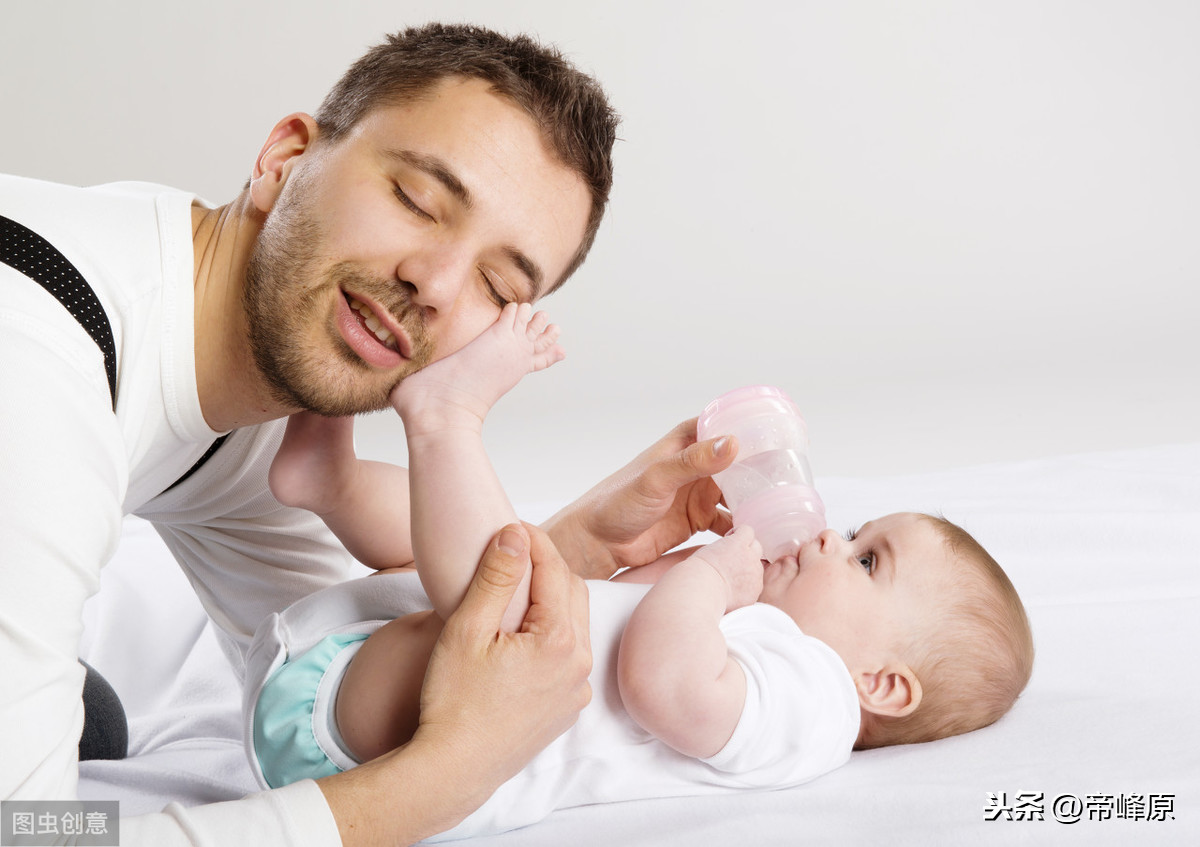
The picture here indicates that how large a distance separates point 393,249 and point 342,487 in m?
0.55

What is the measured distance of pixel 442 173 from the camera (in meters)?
1.81

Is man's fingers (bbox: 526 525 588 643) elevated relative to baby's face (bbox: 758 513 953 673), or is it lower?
elevated

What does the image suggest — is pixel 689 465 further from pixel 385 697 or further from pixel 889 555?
pixel 385 697

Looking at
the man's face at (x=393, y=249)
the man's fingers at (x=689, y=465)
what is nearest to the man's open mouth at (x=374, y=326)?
the man's face at (x=393, y=249)

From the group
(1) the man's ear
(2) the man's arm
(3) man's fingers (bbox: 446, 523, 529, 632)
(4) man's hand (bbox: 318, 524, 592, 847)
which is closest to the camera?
(2) the man's arm

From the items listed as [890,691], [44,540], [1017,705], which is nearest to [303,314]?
[44,540]

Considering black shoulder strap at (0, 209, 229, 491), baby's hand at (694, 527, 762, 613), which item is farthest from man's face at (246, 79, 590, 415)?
baby's hand at (694, 527, 762, 613)

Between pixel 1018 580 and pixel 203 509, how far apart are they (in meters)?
1.84

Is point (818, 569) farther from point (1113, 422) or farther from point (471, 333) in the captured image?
point (1113, 422)

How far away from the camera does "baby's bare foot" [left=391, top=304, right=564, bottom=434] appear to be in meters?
1.73

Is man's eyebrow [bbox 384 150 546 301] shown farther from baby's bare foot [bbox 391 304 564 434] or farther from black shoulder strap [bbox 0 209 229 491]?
black shoulder strap [bbox 0 209 229 491]

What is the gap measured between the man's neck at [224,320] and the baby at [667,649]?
303 millimetres

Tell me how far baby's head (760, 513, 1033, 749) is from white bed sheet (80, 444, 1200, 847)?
0.20 ft

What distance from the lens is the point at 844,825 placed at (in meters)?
1.57
